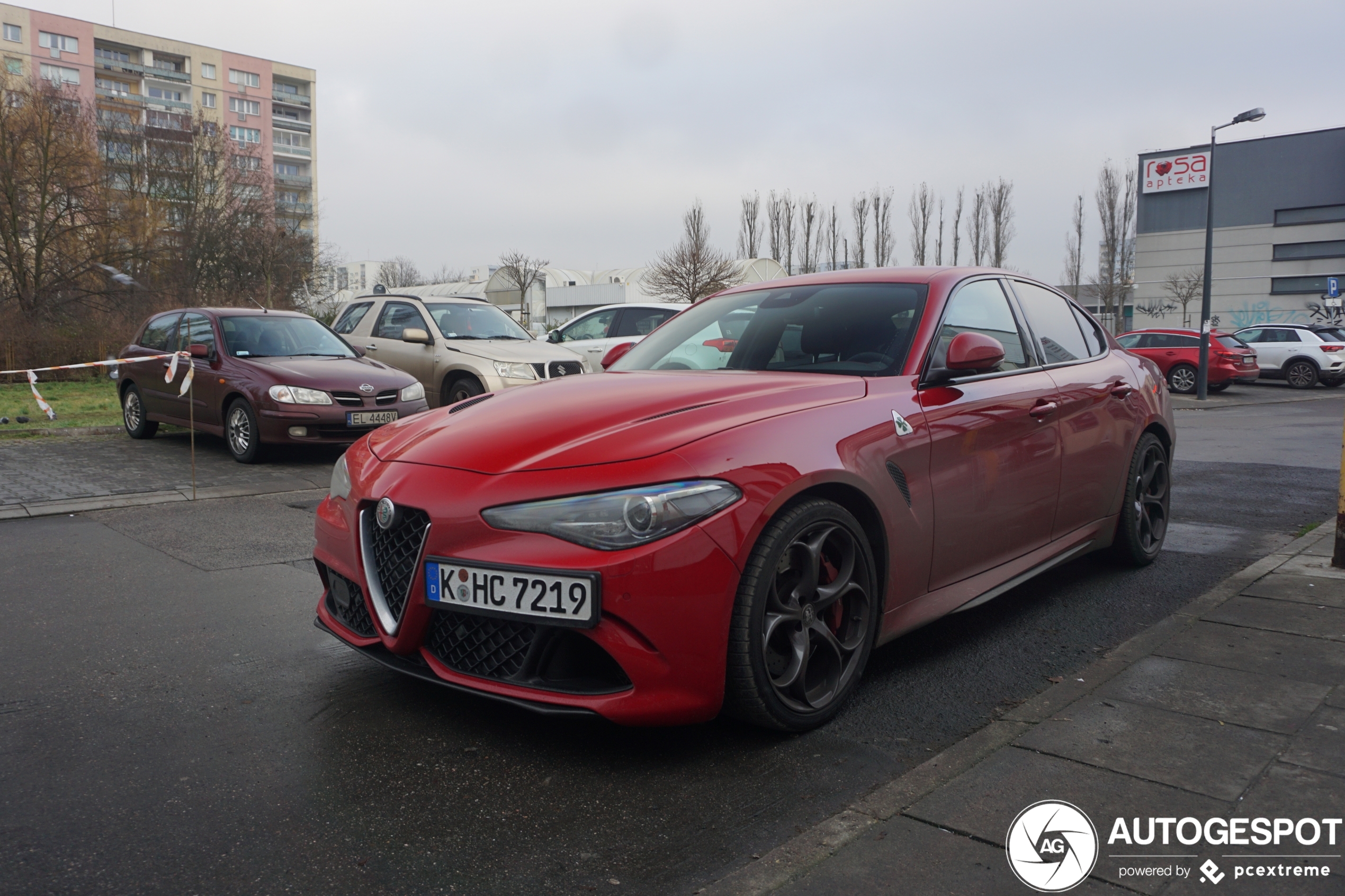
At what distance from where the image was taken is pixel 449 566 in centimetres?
288

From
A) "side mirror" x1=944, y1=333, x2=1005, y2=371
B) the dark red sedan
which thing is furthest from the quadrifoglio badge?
the dark red sedan

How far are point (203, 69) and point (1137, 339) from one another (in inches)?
3160

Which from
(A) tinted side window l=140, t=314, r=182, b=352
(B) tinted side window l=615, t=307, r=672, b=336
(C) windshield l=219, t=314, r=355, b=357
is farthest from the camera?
(B) tinted side window l=615, t=307, r=672, b=336

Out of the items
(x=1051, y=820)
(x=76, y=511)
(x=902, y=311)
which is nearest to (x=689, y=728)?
(x=1051, y=820)

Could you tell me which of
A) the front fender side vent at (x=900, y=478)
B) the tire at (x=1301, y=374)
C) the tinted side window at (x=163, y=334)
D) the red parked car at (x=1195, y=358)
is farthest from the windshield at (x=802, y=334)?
the tire at (x=1301, y=374)

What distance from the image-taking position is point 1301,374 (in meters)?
29.2

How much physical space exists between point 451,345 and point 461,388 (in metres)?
0.60

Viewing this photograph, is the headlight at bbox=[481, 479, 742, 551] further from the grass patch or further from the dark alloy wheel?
the grass patch

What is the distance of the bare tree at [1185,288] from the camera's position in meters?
52.6

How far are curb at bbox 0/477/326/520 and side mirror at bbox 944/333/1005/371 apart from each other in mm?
6430

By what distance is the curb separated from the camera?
7.28 metres

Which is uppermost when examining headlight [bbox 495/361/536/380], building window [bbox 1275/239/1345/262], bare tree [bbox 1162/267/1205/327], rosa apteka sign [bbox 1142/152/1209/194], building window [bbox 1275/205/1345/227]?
rosa apteka sign [bbox 1142/152/1209/194]

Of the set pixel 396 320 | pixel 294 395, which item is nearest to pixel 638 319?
pixel 396 320

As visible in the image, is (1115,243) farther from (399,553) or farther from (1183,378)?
(399,553)
